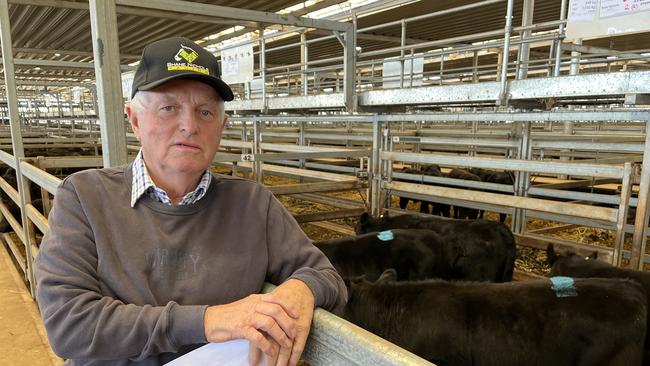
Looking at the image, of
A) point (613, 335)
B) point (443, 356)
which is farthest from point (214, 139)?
point (613, 335)

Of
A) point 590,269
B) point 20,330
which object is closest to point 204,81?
point 590,269

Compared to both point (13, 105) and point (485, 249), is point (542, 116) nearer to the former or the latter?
point (485, 249)

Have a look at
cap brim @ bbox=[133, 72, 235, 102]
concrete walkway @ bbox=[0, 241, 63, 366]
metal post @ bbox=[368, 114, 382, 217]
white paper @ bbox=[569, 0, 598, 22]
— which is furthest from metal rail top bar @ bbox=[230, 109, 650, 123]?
concrete walkway @ bbox=[0, 241, 63, 366]

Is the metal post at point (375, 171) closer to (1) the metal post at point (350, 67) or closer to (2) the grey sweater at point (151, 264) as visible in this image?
(1) the metal post at point (350, 67)

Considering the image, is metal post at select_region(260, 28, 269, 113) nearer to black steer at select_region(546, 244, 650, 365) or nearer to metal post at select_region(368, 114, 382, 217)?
metal post at select_region(368, 114, 382, 217)

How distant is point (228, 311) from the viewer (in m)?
0.98

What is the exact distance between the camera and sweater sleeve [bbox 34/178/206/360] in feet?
3.25

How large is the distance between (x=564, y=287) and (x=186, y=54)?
2.27 metres

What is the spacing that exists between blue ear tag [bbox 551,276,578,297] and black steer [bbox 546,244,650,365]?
2.09ft

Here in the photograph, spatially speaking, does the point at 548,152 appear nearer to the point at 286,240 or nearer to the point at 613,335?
the point at 613,335

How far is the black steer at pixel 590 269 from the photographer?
269 cm

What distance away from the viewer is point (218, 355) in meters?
0.98

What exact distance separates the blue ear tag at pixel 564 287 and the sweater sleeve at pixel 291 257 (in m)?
1.58

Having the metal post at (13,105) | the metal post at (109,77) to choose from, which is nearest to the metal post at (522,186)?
the metal post at (109,77)
